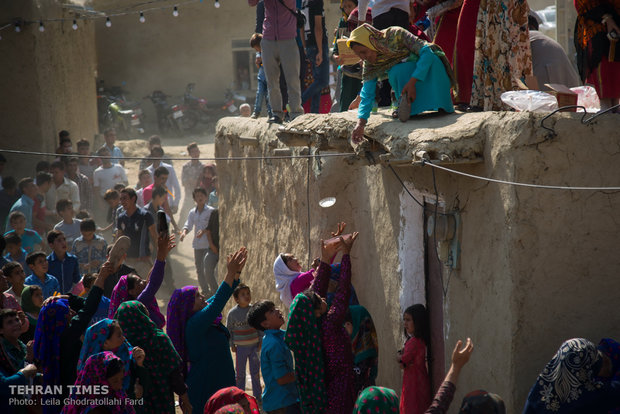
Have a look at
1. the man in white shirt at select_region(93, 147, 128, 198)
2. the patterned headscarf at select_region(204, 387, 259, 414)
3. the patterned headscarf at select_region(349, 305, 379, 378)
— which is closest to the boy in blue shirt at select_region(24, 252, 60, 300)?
the patterned headscarf at select_region(349, 305, 379, 378)

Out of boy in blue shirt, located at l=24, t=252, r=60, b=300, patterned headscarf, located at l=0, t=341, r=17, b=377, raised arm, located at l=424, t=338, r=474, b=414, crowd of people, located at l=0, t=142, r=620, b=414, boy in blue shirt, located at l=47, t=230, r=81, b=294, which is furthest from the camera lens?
boy in blue shirt, located at l=47, t=230, r=81, b=294

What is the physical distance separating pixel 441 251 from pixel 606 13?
76.0 inches

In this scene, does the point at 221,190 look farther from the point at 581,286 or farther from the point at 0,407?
the point at 581,286

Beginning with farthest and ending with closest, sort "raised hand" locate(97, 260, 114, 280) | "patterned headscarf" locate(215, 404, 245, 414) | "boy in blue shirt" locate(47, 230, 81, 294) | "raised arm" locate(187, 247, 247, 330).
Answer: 1. "boy in blue shirt" locate(47, 230, 81, 294)
2. "raised arm" locate(187, 247, 247, 330)
3. "raised hand" locate(97, 260, 114, 280)
4. "patterned headscarf" locate(215, 404, 245, 414)

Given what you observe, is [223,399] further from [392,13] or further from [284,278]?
[392,13]

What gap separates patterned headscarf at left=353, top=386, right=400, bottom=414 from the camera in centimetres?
430

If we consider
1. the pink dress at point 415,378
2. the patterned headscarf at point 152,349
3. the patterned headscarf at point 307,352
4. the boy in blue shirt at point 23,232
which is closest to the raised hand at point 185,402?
the patterned headscarf at point 152,349

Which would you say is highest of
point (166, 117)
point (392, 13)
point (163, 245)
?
point (392, 13)

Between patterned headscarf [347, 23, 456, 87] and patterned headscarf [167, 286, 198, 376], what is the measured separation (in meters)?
2.07

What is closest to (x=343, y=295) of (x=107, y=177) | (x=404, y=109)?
(x=404, y=109)

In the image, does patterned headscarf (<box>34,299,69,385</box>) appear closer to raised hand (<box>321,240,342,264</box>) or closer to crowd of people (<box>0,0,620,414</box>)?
crowd of people (<box>0,0,620,414</box>)

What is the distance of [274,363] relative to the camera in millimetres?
6004

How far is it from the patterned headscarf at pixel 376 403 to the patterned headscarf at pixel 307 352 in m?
1.16

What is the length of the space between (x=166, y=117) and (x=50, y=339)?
1499 cm
